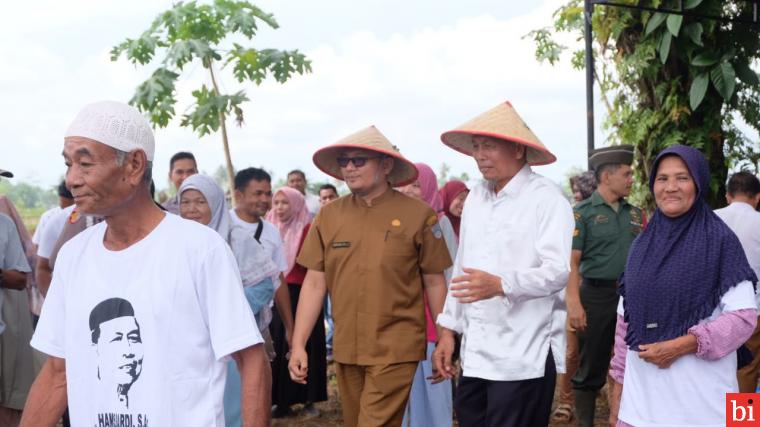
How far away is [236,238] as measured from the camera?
532 cm

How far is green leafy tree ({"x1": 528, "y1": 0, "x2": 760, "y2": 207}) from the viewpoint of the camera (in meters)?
8.77

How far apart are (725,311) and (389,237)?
5.58ft

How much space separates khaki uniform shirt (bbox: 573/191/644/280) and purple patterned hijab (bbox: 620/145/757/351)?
242 centimetres

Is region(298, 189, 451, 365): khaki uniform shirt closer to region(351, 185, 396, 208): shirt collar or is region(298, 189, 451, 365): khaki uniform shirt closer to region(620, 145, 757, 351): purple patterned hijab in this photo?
region(351, 185, 396, 208): shirt collar

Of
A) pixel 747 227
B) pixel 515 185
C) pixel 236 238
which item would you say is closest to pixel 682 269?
pixel 515 185

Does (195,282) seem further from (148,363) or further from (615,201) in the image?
(615,201)

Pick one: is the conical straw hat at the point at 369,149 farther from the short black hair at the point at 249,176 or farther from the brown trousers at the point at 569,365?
the brown trousers at the point at 569,365

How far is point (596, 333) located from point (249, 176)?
107 inches

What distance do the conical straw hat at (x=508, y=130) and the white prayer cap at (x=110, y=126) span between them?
1.93 m

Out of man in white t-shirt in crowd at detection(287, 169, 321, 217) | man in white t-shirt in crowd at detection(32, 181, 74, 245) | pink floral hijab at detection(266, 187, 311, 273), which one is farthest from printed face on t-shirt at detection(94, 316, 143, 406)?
man in white t-shirt in crowd at detection(287, 169, 321, 217)

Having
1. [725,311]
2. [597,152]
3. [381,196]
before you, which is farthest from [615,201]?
[725,311]

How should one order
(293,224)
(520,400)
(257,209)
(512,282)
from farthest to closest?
(293,224) < (257,209) < (520,400) < (512,282)

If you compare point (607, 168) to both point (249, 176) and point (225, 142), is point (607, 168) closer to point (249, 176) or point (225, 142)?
point (249, 176)

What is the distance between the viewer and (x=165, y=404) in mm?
2424
